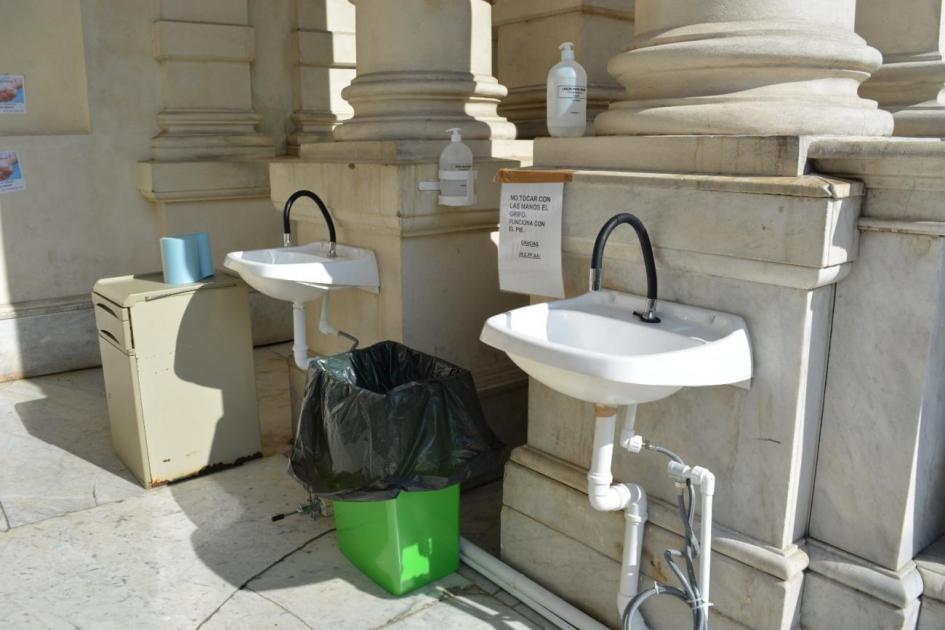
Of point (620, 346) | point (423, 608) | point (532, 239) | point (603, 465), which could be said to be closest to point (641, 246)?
point (620, 346)

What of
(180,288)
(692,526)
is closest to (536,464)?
(692,526)

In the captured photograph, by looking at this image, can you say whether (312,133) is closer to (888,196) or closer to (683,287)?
(683,287)

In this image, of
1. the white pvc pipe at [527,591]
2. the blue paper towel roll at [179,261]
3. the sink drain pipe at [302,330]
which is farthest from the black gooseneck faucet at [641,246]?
the blue paper towel roll at [179,261]

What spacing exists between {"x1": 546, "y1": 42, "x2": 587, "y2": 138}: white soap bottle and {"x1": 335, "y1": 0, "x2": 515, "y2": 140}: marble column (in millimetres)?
1007

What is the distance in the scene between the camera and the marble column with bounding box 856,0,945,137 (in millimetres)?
3143

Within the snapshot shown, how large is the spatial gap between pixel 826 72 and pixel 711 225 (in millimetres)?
665

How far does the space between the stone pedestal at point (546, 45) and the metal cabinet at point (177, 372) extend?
2.09 metres

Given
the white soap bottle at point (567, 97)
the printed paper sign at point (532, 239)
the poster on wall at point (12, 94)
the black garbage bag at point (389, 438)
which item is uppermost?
the poster on wall at point (12, 94)

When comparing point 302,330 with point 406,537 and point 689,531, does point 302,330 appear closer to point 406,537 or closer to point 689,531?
point 406,537

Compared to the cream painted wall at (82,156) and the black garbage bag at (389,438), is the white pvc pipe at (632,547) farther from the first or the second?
the cream painted wall at (82,156)

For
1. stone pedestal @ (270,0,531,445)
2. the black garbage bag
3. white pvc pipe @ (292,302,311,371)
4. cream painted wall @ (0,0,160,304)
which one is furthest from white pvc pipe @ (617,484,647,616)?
cream painted wall @ (0,0,160,304)

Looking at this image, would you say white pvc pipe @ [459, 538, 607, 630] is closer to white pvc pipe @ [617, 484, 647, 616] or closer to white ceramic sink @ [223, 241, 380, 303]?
→ white pvc pipe @ [617, 484, 647, 616]

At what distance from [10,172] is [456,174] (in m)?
3.32

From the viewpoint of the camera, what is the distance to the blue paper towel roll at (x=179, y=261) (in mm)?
3527
